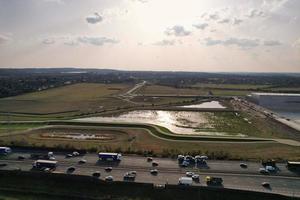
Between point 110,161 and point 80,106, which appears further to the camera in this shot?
point 80,106

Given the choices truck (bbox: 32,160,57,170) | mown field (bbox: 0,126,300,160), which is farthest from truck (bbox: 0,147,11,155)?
truck (bbox: 32,160,57,170)

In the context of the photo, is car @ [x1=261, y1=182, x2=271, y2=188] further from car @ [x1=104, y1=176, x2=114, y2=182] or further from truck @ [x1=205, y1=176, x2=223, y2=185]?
car @ [x1=104, y1=176, x2=114, y2=182]

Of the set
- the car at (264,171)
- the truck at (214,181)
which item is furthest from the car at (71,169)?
the car at (264,171)

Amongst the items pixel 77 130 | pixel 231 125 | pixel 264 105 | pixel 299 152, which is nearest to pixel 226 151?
Result: pixel 299 152

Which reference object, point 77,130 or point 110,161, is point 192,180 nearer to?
point 110,161

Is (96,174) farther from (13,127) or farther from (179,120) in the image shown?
(179,120)

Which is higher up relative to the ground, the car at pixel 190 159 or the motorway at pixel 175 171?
the car at pixel 190 159

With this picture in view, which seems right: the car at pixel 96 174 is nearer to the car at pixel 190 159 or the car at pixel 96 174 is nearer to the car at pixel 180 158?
the car at pixel 180 158
